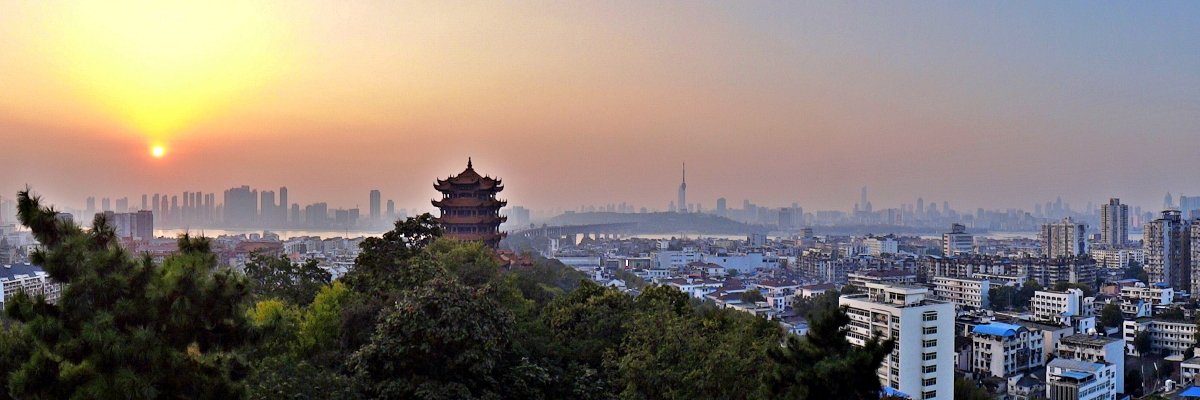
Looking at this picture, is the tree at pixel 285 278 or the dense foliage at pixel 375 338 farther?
the tree at pixel 285 278

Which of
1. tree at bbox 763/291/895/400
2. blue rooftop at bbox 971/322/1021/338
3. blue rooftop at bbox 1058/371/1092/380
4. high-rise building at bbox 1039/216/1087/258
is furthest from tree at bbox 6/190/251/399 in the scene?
high-rise building at bbox 1039/216/1087/258

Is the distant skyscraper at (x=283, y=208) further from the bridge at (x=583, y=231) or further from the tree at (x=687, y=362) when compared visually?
the tree at (x=687, y=362)

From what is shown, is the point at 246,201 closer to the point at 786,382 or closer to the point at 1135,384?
the point at 1135,384

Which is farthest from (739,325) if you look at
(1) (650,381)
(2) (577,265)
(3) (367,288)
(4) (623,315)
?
(2) (577,265)

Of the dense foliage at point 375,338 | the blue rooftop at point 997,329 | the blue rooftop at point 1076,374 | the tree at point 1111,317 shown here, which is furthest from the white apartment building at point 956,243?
the dense foliage at point 375,338

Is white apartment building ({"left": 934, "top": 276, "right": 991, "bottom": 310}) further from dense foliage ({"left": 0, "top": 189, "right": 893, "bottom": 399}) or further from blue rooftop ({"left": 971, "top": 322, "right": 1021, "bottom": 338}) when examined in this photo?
dense foliage ({"left": 0, "top": 189, "right": 893, "bottom": 399})
